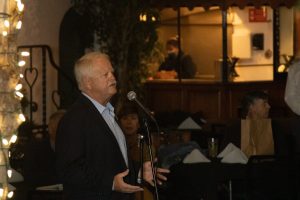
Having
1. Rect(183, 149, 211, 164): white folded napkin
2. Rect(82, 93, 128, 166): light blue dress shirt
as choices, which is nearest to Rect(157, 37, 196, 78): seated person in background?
Rect(183, 149, 211, 164): white folded napkin

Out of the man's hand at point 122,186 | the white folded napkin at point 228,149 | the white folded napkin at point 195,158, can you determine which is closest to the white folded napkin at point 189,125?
the white folded napkin at point 228,149

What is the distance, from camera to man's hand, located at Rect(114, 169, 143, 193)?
487cm

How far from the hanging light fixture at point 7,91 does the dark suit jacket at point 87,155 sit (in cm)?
62

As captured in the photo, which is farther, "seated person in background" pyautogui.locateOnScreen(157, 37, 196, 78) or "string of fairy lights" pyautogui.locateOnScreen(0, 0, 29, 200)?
"seated person in background" pyautogui.locateOnScreen(157, 37, 196, 78)

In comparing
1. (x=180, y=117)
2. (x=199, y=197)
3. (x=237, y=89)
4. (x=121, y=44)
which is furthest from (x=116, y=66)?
(x=199, y=197)

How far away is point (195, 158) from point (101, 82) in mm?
2961

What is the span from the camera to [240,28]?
632 inches

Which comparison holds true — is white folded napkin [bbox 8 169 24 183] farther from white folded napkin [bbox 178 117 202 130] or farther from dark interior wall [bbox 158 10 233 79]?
dark interior wall [bbox 158 10 233 79]

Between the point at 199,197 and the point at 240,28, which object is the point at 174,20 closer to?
the point at 240,28

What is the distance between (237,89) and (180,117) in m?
2.85

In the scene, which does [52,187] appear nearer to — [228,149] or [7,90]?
[228,149]

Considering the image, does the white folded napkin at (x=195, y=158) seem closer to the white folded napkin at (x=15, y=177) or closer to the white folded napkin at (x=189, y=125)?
the white folded napkin at (x=15, y=177)

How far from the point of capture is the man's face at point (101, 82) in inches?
204

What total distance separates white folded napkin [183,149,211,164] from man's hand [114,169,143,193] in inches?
120
